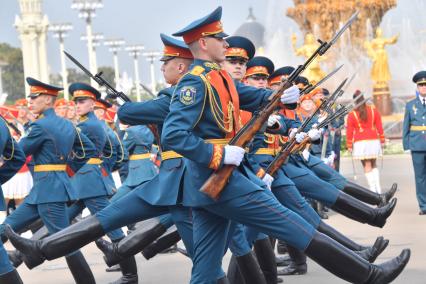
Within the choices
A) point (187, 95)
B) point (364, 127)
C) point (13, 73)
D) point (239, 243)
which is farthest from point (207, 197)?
point (13, 73)

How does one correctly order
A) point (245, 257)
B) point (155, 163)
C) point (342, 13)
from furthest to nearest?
point (342, 13) → point (155, 163) → point (245, 257)

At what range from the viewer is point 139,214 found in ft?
23.4

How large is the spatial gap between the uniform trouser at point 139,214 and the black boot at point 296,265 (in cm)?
268

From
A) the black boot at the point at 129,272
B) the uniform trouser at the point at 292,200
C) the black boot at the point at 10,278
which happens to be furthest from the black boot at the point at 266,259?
the black boot at the point at 10,278

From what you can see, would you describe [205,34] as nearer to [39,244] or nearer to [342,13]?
[39,244]

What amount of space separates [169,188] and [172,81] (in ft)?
3.56

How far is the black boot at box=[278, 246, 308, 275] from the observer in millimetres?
9648

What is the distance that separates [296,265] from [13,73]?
309 feet

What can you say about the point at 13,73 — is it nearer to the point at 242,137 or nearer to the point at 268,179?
the point at 268,179

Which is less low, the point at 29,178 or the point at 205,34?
the point at 205,34

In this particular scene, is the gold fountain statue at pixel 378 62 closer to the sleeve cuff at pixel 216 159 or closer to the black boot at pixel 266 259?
the black boot at pixel 266 259

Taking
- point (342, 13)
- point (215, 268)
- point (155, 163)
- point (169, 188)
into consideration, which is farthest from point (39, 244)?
point (342, 13)

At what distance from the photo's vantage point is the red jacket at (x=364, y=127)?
18.2m

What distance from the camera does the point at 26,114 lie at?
15.9 meters
